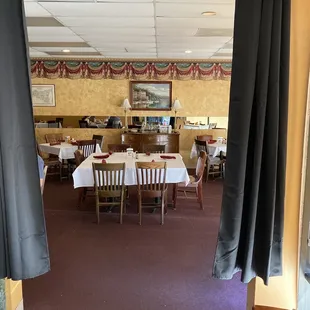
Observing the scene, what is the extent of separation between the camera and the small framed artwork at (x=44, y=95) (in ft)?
26.6

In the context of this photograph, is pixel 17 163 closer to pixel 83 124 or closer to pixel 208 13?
pixel 208 13

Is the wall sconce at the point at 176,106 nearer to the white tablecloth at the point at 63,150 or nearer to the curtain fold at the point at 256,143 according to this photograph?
the white tablecloth at the point at 63,150

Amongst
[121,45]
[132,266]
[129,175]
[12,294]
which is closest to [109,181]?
[129,175]

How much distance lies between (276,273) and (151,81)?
6796mm

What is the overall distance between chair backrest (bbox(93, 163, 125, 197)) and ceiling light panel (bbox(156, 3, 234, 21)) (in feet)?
6.21

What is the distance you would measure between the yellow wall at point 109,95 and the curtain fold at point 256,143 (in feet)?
21.6

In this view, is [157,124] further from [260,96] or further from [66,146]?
[260,96]

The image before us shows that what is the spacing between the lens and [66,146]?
21.4ft

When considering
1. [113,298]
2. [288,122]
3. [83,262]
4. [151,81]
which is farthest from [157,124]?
[288,122]

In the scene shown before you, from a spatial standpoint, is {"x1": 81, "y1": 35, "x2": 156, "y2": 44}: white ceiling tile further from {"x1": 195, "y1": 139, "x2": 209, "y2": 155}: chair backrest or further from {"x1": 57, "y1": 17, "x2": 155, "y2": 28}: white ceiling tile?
{"x1": 195, "y1": 139, "x2": 209, "y2": 155}: chair backrest

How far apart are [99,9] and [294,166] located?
2912 mm

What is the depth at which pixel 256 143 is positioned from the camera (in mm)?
1682

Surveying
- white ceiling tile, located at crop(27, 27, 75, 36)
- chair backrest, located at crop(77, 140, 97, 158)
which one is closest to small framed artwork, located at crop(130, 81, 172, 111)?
chair backrest, located at crop(77, 140, 97, 158)

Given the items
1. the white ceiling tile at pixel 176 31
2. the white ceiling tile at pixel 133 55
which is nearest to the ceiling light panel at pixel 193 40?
the white ceiling tile at pixel 176 31
